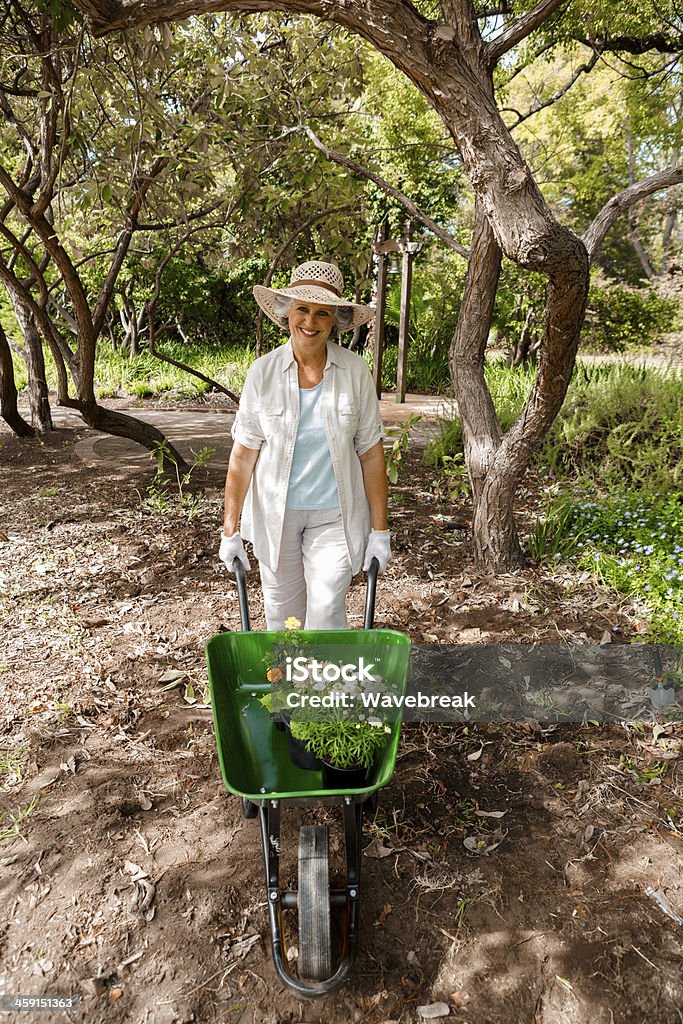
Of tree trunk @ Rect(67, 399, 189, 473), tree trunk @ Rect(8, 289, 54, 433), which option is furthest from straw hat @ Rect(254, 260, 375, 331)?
tree trunk @ Rect(8, 289, 54, 433)

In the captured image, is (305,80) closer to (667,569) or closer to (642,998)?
(667,569)

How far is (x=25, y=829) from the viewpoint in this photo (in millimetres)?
2217

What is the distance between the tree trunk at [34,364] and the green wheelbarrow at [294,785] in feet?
17.9

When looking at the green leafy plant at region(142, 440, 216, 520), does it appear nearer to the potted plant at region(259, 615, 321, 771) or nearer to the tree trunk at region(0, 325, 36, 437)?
the tree trunk at region(0, 325, 36, 437)

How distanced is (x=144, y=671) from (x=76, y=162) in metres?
5.39

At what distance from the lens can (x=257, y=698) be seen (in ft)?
6.70

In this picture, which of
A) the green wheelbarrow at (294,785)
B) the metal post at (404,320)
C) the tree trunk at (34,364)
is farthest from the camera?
the metal post at (404,320)

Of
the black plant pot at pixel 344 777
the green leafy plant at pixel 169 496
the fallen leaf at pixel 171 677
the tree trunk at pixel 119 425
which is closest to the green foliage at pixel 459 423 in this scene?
the green leafy plant at pixel 169 496

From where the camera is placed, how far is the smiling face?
7.25 feet

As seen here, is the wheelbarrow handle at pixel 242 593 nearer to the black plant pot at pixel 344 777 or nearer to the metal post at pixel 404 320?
the black plant pot at pixel 344 777

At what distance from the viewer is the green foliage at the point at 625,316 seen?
1394 cm

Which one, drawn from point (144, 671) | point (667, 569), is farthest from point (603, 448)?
point (144, 671)

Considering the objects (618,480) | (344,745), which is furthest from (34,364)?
(344,745)

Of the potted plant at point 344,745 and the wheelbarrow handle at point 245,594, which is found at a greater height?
the wheelbarrow handle at point 245,594
